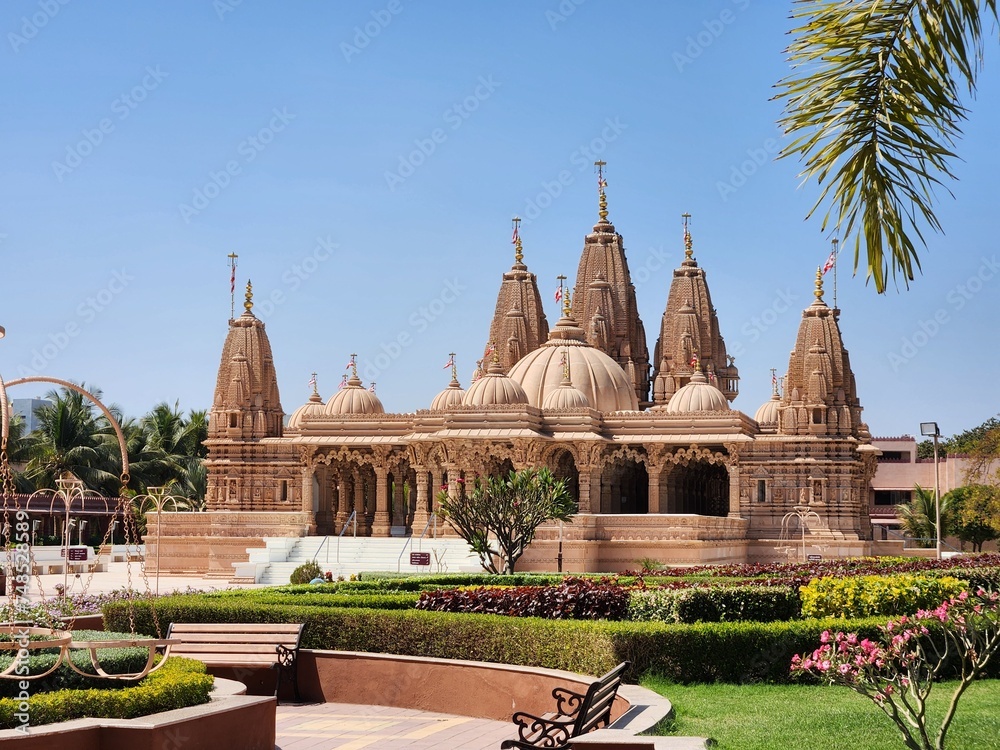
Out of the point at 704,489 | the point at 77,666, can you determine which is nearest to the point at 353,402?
the point at 704,489

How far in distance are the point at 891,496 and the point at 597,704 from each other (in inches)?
2779

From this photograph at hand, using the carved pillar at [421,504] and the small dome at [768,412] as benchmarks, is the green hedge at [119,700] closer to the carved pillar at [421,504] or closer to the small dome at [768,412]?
the carved pillar at [421,504]

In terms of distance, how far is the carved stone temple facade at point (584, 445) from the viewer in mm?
38906

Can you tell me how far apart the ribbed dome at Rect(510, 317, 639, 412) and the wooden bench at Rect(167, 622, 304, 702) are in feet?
101

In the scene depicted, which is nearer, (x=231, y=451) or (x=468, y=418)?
(x=468, y=418)

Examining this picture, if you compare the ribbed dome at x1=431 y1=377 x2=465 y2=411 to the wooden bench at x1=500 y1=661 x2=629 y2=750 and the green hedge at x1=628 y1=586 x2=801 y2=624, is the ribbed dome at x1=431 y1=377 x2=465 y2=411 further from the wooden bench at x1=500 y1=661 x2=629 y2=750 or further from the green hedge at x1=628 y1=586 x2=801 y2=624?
the wooden bench at x1=500 y1=661 x2=629 y2=750

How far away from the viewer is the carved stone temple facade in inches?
1532

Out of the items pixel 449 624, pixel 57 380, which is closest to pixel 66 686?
pixel 57 380

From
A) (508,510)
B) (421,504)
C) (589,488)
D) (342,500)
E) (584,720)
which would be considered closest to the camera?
(584,720)

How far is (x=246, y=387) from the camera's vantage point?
158 feet

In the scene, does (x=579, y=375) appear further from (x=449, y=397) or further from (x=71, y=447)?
(x=71, y=447)

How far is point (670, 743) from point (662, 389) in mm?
43294

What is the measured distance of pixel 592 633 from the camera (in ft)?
40.2

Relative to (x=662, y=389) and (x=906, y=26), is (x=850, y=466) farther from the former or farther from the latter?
(x=906, y=26)
